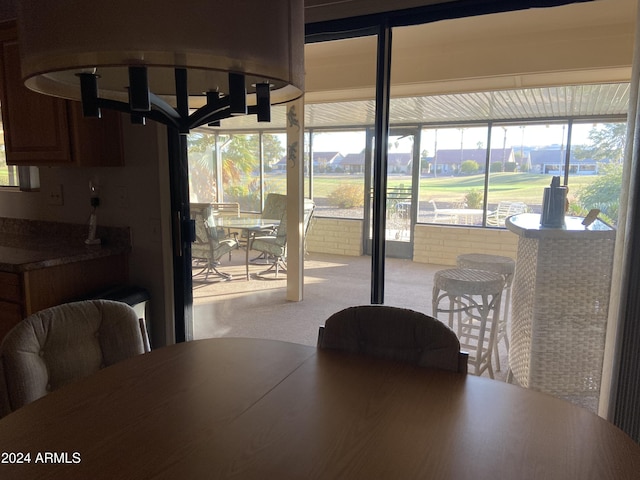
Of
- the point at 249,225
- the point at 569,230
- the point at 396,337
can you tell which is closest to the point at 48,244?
the point at 396,337

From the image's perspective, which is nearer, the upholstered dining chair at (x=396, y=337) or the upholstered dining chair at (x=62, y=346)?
the upholstered dining chair at (x=62, y=346)

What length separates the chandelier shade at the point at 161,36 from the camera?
25.2 inches

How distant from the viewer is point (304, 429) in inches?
40.1

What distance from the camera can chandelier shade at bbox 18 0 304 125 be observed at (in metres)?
0.64

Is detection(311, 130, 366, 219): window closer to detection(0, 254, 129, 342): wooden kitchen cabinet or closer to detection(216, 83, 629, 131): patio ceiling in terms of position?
detection(216, 83, 629, 131): patio ceiling

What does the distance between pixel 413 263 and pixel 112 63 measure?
5.57 meters

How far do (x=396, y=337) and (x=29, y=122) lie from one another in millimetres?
2440

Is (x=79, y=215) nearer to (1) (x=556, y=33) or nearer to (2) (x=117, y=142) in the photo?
(2) (x=117, y=142)

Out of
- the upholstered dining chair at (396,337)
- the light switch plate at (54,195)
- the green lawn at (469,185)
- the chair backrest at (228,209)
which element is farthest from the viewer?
the chair backrest at (228,209)

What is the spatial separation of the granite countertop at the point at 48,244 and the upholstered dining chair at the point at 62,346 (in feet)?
3.17

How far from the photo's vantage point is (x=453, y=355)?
4.46 ft

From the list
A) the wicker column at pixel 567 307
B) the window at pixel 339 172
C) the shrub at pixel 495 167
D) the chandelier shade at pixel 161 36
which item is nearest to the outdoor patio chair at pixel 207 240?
the window at pixel 339 172

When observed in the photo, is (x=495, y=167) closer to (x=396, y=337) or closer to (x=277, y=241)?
(x=277, y=241)

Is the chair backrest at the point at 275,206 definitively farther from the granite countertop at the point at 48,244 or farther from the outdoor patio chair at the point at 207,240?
the granite countertop at the point at 48,244
